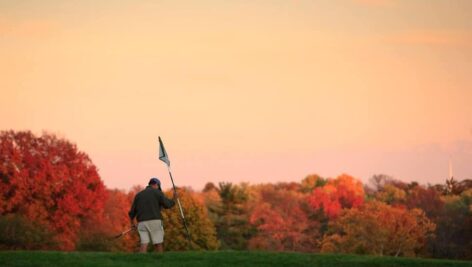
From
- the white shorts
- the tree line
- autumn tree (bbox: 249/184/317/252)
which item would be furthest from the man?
autumn tree (bbox: 249/184/317/252)

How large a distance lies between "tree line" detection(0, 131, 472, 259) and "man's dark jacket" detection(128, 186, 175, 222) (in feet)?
129

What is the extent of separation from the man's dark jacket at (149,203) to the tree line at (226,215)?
3944cm

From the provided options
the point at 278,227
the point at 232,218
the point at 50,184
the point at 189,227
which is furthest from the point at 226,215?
the point at 50,184

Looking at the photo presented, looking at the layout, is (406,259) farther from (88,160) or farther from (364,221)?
(364,221)

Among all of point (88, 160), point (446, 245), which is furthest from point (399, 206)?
point (88, 160)

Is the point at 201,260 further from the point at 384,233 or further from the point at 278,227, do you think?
the point at 278,227

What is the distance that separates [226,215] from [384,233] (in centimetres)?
2967

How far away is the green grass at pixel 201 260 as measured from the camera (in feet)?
88.4

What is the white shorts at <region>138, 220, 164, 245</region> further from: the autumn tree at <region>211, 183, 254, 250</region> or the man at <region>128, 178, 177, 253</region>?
the autumn tree at <region>211, 183, 254, 250</region>

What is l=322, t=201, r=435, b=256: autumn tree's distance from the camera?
4065 inches

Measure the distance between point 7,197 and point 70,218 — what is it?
6091 mm

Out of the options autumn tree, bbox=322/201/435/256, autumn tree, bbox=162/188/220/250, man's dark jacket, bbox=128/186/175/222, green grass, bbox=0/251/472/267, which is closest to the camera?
green grass, bbox=0/251/472/267

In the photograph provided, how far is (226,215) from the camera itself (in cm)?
12656

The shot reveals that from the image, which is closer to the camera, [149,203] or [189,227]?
[149,203]
